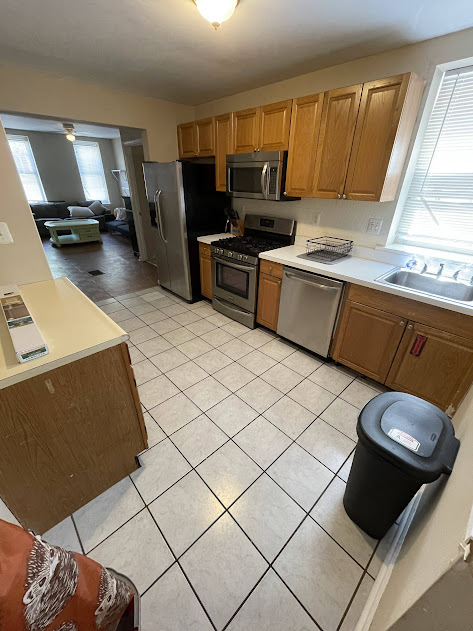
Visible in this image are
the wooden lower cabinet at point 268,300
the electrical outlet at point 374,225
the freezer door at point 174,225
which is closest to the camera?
the electrical outlet at point 374,225

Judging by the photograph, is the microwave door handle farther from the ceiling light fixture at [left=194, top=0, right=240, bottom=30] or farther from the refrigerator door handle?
the refrigerator door handle

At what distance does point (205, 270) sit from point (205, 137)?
1.68 m

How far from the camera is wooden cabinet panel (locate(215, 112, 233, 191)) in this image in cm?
293

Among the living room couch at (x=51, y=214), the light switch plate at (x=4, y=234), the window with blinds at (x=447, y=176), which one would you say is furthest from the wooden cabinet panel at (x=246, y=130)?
the living room couch at (x=51, y=214)

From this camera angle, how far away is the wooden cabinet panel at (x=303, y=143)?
221 centimetres

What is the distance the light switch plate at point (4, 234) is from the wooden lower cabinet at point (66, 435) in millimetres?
1083

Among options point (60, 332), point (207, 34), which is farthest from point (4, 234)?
point (207, 34)

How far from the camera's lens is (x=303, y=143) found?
2.34 m

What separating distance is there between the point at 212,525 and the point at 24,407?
3.41 ft

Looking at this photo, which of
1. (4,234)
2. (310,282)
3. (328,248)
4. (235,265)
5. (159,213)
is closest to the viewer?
(4,234)

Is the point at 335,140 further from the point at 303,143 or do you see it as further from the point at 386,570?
the point at 386,570

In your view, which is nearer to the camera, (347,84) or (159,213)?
(347,84)

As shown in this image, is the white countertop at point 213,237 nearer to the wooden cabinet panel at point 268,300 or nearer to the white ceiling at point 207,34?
the wooden cabinet panel at point 268,300

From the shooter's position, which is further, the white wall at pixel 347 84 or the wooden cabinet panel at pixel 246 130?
the wooden cabinet panel at pixel 246 130
